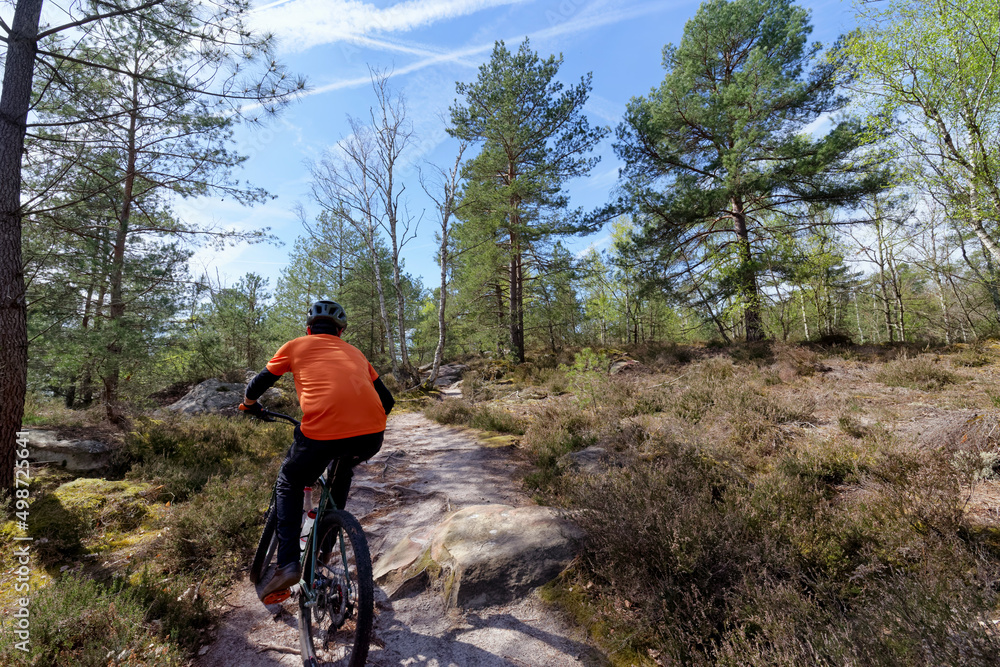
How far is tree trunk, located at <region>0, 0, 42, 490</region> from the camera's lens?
4539 millimetres

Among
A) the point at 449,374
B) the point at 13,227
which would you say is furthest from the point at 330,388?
the point at 449,374

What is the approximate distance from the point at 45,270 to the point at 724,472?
11.0 metres

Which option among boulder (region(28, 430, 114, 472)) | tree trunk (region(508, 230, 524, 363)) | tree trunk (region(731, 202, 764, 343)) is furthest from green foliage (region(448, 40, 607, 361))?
boulder (region(28, 430, 114, 472))

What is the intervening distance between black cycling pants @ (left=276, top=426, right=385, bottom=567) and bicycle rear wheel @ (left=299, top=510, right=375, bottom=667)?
0.16m

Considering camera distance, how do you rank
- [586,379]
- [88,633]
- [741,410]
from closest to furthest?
1. [88,633]
2. [741,410]
3. [586,379]

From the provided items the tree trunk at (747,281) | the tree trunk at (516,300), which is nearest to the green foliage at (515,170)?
the tree trunk at (516,300)

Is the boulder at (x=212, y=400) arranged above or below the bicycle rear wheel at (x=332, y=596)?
above

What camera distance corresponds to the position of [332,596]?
8.18ft

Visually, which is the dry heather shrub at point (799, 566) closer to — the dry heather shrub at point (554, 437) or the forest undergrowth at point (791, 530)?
the forest undergrowth at point (791, 530)

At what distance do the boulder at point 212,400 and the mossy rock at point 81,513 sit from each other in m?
5.16

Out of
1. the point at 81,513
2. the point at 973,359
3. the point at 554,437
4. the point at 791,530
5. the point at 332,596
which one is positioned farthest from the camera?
the point at 973,359

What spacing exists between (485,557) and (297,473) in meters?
1.71

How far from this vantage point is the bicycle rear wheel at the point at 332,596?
2.33 metres

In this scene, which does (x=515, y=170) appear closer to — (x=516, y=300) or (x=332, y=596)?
(x=516, y=300)
